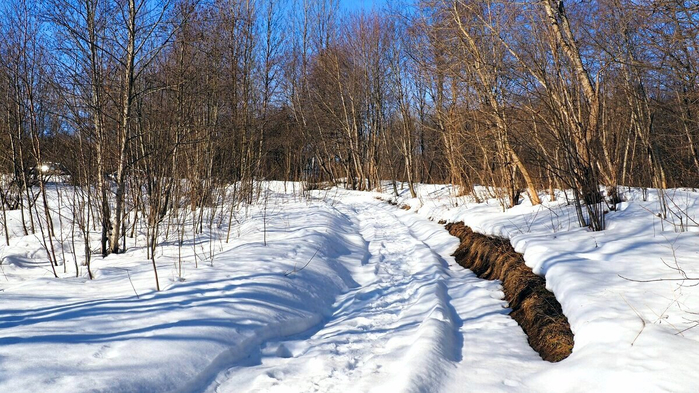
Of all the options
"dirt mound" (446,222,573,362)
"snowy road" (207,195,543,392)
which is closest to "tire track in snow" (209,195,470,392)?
"snowy road" (207,195,543,392)

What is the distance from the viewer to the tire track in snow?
266 centimetres

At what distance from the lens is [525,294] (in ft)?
13.1

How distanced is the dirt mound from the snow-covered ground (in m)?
0.12

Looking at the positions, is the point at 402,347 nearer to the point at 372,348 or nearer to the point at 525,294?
the point at 372,348

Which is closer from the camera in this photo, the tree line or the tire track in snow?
the tire track in snow

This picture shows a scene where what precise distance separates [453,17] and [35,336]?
9577 mm

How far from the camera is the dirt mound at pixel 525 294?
3041 mm

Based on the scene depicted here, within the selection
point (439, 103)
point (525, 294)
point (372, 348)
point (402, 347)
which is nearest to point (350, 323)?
point (372, 348)

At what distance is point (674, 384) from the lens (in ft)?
6.43

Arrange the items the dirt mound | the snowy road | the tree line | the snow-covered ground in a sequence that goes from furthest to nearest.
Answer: the tree line
the dirt mound
the snowy road
the snow-covered ground

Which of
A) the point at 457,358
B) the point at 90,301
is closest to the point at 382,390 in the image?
the point at 457,358

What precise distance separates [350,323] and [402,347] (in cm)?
82

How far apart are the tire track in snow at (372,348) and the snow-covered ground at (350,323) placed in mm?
16

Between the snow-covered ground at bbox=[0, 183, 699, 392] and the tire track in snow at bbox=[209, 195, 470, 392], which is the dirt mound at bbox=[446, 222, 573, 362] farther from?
the tire track in snow at bbox=[209, 195, 470, 392]
